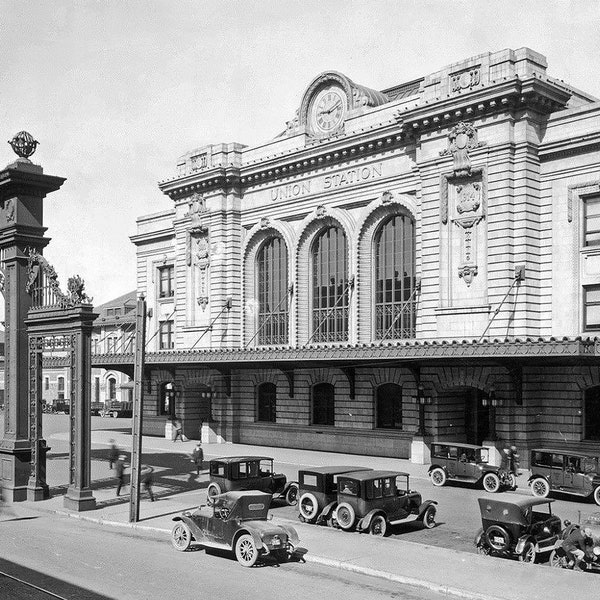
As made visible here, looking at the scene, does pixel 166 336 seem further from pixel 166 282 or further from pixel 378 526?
pixel 378 526

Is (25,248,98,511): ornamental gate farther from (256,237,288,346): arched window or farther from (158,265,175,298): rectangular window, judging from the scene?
(158,265,175,298): rectangular window

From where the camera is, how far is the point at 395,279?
1674 inches

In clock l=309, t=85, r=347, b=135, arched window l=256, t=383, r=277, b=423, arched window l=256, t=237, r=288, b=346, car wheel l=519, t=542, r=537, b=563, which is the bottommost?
car wheel l=519, t=542, r=537, b=563

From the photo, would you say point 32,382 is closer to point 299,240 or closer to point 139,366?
point 139,366

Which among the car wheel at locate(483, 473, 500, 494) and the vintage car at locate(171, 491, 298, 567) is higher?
the vintage car at locate(171, 491, 298, 567)

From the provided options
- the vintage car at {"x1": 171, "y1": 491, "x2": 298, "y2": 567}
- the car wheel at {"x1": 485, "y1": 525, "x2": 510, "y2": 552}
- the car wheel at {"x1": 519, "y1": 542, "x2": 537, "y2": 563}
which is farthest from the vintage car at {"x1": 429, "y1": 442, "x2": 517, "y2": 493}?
the vintage car at {"x1": 171, "y1": 491, "x2": 298, "y2": 567}

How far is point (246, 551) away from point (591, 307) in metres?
22.9

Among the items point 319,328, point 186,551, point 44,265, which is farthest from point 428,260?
point 186,551

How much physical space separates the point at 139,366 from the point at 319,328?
23.9 metres

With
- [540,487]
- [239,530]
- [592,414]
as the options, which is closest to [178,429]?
[592,414]

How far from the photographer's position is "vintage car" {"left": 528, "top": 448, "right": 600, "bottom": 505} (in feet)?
85.6

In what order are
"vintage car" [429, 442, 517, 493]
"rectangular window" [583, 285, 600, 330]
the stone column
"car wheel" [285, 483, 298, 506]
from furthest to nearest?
"rectangular window" [583, 285, 600, 330]
"vintage car" [429, 442, 517, 493]
"car wheel" [285, 483, 298, 506]
the stone column

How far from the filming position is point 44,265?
84.0 ft

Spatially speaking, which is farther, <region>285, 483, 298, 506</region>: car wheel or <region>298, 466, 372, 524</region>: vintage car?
<region>285, 483, 298, 506</region>: car wheel
